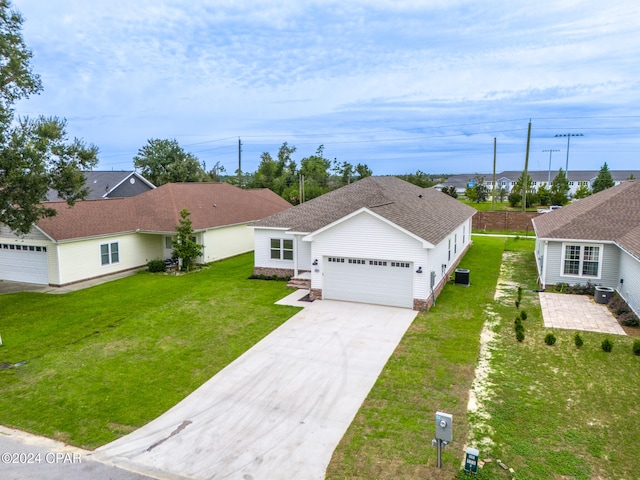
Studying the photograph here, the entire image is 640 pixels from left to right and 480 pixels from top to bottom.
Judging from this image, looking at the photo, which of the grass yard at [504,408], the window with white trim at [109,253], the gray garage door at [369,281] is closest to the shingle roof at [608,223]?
the grass yard at [504,408]

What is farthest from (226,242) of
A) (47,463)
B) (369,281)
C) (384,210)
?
(47,463)

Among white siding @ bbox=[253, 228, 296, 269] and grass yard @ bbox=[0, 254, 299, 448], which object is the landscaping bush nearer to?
grass yard @ bbox=[0, 254, 299, 448]

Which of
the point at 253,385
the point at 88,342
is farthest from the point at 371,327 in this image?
the point at 88,342

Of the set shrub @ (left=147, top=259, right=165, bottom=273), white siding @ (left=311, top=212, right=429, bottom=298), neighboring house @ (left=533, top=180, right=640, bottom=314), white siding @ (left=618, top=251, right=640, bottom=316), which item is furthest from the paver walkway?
shrub @ (left=147, top=259, right=165, bottom=273)

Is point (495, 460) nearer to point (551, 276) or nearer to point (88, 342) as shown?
point (88, 342)

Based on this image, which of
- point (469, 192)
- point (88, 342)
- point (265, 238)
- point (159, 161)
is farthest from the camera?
point (469, 192)

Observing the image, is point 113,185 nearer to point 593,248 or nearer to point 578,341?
point 593,248
